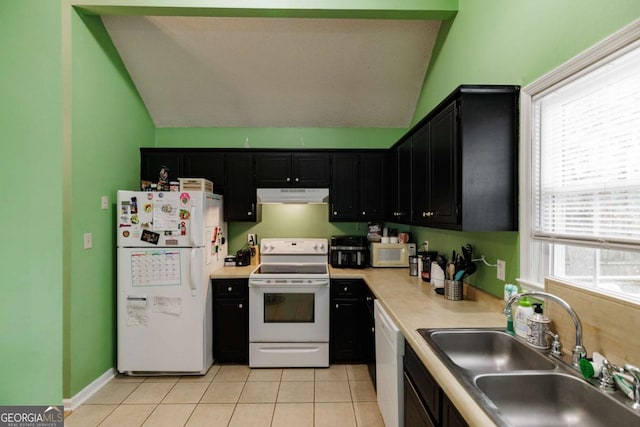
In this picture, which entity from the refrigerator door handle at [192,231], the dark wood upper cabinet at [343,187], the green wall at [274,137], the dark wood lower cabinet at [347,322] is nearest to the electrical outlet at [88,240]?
the refrigerator door handle at [192,231]

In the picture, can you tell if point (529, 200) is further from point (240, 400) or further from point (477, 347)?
point (240, 400)

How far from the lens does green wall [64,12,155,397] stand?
2.42 m

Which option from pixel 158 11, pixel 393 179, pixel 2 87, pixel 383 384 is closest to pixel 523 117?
pixel 393 179

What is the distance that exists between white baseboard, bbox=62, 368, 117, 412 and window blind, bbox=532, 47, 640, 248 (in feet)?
11.0

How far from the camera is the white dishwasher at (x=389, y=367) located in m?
1.70

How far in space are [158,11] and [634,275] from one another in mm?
3318

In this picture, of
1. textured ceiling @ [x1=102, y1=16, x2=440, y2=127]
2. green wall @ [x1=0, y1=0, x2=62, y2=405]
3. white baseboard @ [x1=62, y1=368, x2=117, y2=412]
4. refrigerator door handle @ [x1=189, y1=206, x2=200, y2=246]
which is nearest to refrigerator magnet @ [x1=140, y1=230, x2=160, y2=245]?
refrigerator door handle @ [x1=189, y1=206, x2=200, y2=246]

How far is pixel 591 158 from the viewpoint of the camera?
1.34 m

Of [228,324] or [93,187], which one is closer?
[93,187]

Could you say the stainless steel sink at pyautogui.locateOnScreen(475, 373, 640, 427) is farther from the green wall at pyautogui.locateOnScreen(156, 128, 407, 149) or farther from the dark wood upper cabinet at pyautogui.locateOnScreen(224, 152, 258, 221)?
the green wall at pyautogui.locateOnScreen(156, 128, 407, 149)

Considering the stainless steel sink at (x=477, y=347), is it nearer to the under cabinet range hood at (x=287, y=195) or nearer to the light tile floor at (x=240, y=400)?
the light tile floor at (x=240, y=400)

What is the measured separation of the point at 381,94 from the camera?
11.1 ft

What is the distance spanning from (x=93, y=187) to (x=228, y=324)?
1.68m

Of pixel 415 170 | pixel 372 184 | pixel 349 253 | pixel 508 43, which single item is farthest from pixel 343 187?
pixel 508 43
